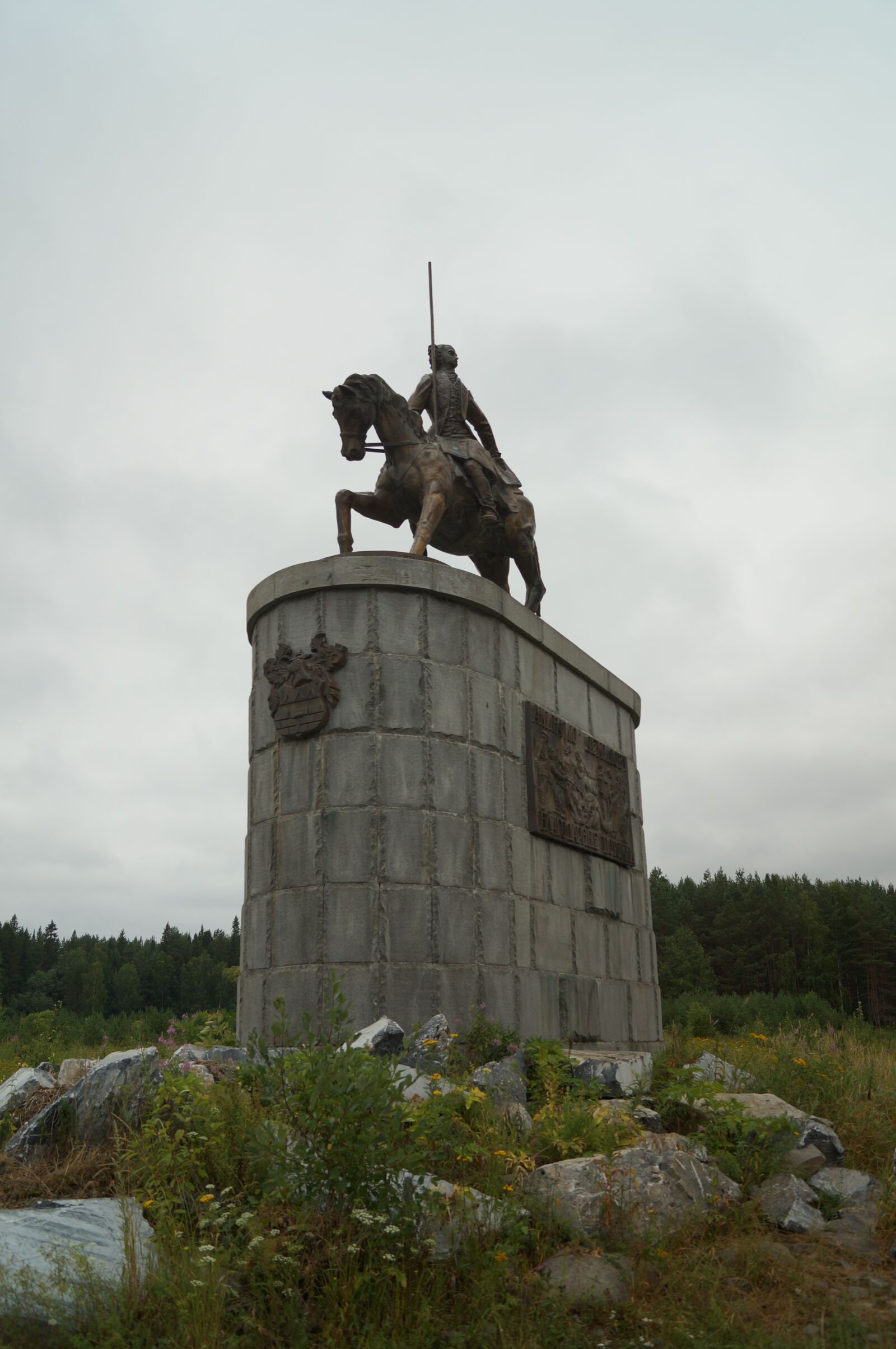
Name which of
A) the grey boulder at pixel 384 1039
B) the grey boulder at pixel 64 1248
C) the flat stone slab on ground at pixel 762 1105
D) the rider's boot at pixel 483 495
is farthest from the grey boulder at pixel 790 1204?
the rider's boot at pixel 483 495

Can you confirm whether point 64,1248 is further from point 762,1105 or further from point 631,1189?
point 762,1105

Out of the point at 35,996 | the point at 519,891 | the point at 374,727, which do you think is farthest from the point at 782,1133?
the point at 35,996

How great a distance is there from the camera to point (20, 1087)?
6.38 meters

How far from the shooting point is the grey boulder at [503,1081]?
22.8ft

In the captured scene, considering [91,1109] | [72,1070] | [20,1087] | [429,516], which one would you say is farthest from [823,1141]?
[429,516]

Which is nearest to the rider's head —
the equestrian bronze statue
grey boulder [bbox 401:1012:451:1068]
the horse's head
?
the equestrian bronze statue

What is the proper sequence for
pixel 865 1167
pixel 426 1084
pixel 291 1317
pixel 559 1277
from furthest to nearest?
pixel 865 1167 → pixel 426 1084 → pixel 559 1277 → pixel 291 1317

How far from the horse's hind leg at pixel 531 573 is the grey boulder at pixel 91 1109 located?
7.77 metres

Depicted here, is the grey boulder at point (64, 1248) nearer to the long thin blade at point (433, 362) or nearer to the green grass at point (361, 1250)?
the green grass at point (361, 1250)

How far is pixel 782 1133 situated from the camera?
267 inches

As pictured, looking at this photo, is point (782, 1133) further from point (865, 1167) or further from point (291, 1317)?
point (291, 1317)

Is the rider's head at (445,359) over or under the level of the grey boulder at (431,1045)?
over

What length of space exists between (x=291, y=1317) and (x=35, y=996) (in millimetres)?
62402

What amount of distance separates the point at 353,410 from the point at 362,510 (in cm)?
122
